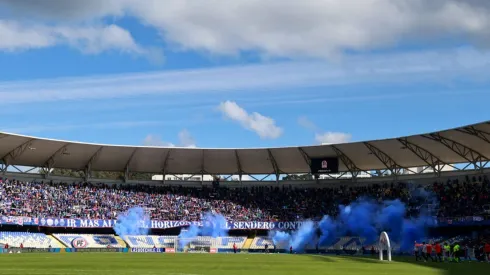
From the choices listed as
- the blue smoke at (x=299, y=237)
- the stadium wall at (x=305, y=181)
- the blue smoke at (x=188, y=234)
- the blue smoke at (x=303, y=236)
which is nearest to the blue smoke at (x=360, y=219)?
the blue smoke at (x=303, y=236)

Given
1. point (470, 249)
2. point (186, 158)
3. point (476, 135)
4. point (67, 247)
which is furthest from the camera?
point (186, 158)

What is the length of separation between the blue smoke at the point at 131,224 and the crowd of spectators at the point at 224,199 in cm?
137

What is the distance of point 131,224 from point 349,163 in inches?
1112

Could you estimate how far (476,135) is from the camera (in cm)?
5388

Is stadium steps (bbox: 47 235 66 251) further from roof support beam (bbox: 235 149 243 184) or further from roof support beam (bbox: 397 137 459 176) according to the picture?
roof support beam (bbox: 397 137 459 176)

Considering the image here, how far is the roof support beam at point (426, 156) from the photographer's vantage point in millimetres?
61250

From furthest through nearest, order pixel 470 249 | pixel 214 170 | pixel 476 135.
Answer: pixel 214 170 → pixel 476 135 → pixel 470 249

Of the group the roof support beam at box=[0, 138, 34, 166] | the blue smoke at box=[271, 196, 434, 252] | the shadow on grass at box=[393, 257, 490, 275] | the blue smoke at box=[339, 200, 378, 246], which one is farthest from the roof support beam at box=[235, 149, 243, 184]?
the shadow on grass at box=[393, 257, 490, 275]

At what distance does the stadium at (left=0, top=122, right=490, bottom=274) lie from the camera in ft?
200

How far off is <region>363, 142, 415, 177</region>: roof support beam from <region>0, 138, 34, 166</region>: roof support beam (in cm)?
3768

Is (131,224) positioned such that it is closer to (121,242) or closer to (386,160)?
(121,242)

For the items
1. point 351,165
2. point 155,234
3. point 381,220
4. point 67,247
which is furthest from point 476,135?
point 67,247

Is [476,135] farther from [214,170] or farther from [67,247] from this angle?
[67,247]

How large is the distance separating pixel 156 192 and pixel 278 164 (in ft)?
54.7
